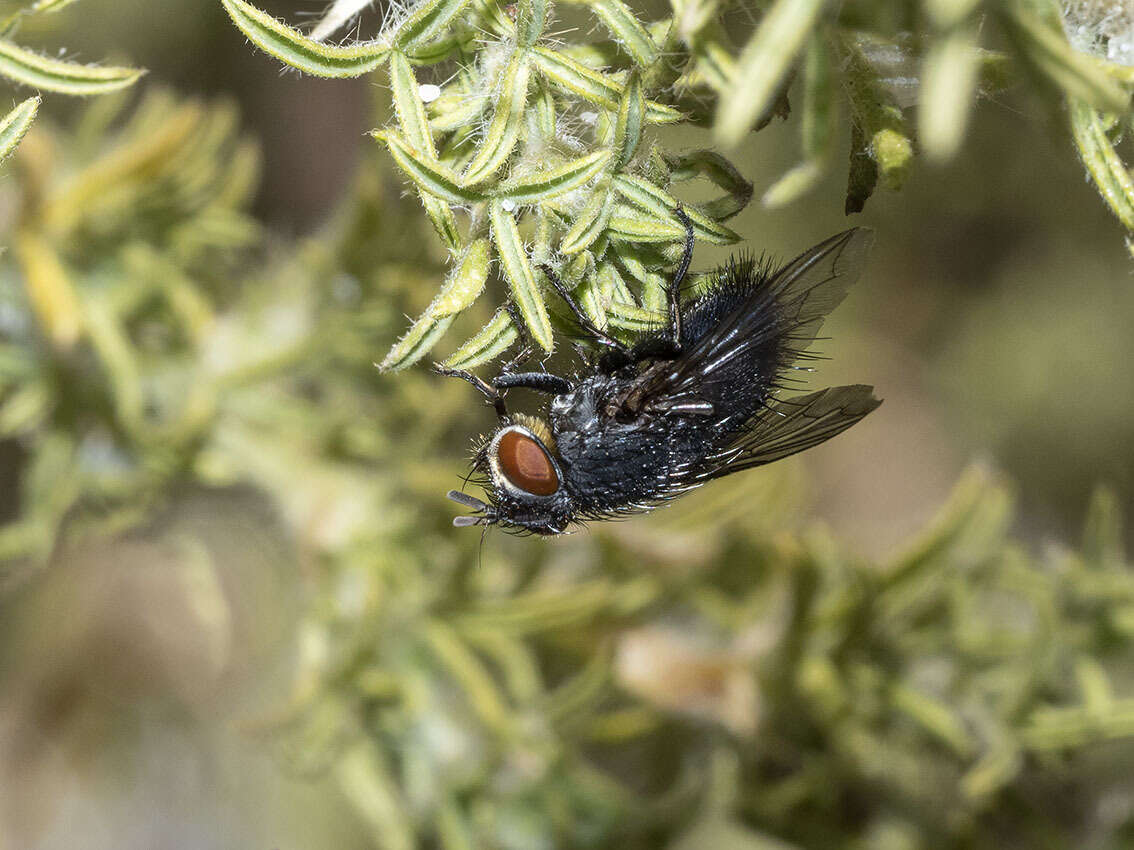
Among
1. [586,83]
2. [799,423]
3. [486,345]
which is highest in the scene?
[586,83]

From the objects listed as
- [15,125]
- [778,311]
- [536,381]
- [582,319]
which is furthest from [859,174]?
[15,125]

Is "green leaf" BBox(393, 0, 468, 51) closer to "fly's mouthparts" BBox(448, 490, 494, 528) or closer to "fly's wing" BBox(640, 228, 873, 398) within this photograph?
"fly's wing" BBox(640, 228, 873, 398)

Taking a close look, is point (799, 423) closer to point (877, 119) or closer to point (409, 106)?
point (877, 119)

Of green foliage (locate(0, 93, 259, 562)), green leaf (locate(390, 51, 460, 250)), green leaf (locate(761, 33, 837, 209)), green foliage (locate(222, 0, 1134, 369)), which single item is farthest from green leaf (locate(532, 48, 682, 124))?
green foliage (locate(0, 93, 259, 562))

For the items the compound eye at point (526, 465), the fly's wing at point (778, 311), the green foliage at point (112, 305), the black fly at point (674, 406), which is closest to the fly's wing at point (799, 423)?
the black fly at point (674, 406)

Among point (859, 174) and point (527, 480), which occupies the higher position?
point (859, 174)

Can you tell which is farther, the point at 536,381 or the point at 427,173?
the point at 536,381

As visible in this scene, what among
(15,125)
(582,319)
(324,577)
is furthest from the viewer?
(324,577)

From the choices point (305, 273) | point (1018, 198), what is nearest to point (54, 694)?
point (305, 273)
